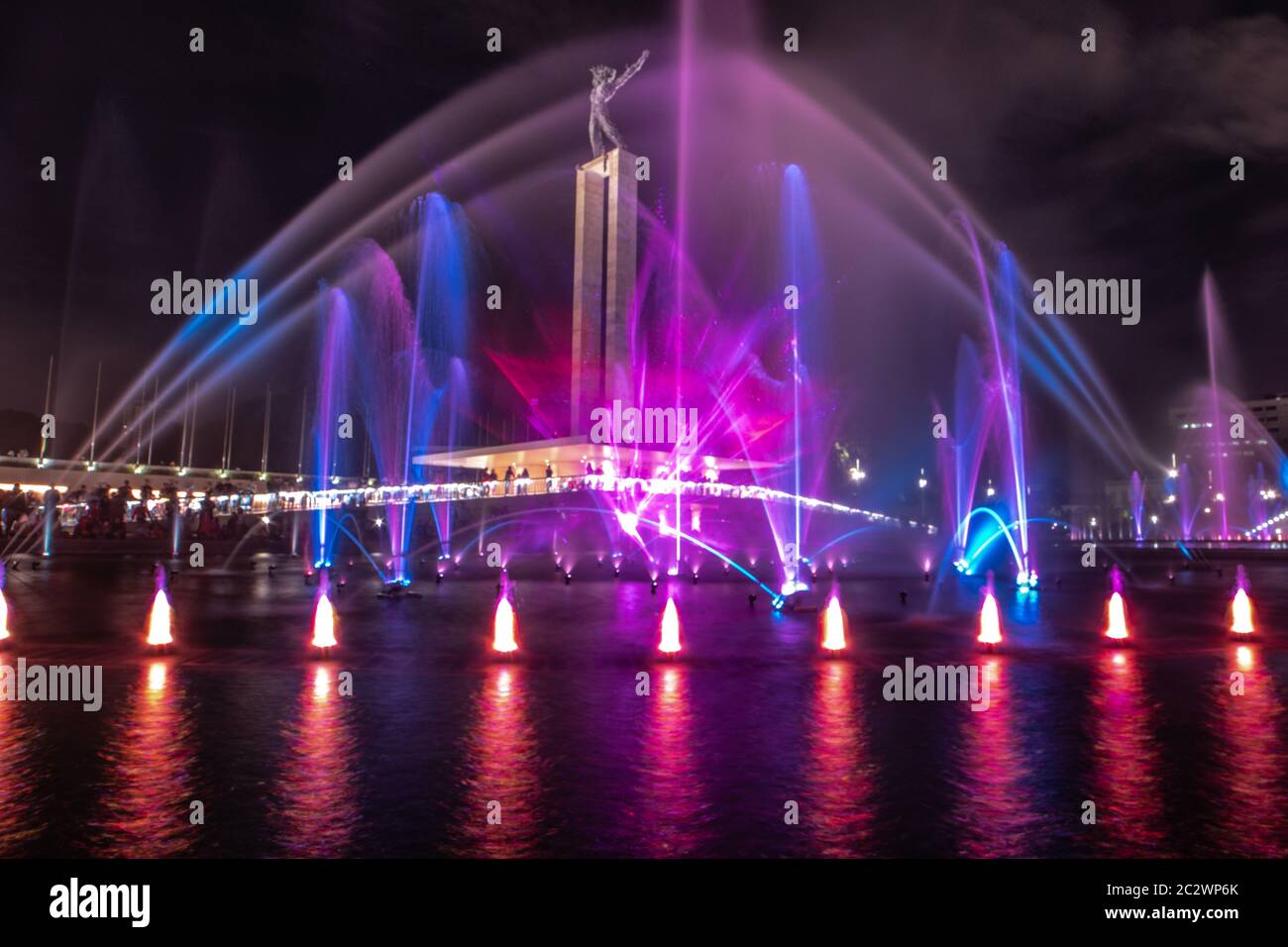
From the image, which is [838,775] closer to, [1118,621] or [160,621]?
[1118,621]

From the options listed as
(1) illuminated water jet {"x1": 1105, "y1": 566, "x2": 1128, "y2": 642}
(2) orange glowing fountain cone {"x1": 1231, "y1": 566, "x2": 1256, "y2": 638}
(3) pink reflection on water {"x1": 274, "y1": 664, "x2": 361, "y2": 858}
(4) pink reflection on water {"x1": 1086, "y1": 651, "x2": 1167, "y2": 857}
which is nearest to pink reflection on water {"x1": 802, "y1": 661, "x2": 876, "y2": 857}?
(4) pink reflection on water {"x1": 1086, "y1": 651, "x2": 1167, "y2": 857}

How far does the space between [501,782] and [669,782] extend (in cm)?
113

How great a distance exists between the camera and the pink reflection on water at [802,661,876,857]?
193 inches

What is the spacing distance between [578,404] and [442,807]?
2323 inches

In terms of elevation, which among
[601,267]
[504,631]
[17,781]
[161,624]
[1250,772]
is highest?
[601,267]

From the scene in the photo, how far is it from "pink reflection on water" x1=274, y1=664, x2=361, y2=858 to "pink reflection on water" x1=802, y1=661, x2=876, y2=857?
8.73 ft

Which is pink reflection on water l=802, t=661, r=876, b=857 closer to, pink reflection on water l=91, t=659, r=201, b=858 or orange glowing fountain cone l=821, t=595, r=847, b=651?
orange glowing fountain cone l=821, t=595, r=847, b=651

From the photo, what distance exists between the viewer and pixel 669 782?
19.5ft

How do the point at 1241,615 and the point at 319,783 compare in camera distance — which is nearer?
the point at 319,783

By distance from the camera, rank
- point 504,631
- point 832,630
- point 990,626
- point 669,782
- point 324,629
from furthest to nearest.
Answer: point 990,626 < point 832,630 < point 324,629 < point 504,631 < point 669,782

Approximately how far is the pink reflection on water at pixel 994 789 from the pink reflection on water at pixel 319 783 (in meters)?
3.47

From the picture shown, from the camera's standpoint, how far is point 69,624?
1372cm

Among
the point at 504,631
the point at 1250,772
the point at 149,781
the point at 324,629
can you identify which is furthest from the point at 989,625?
the point at 149,781
